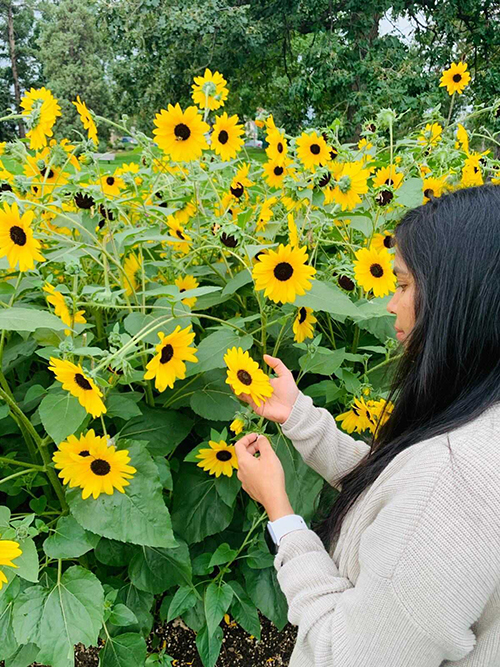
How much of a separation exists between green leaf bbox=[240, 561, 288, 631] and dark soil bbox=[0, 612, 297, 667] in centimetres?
24

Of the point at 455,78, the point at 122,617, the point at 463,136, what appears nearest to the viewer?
the point at 122,617

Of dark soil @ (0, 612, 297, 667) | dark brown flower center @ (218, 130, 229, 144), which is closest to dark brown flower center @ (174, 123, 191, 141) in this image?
dark brown flower center @ (218, 130, 229, 144)

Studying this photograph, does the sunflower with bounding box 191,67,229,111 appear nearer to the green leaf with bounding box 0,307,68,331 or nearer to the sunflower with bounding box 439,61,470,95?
the green leaf with bounding box 0,307,68,331

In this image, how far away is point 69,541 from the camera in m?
1.26

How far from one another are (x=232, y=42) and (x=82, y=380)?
10.3 meters

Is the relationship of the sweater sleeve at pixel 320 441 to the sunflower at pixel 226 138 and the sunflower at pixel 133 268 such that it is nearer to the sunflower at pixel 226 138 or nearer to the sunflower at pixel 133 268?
the sunflower at pixel 133 268

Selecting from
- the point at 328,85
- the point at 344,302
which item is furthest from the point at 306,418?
the point at 328,85

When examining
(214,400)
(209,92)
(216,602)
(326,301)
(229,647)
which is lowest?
(229,647)

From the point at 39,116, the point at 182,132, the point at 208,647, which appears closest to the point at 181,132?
the point at 182,132

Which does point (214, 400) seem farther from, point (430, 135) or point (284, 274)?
point (430, 135)

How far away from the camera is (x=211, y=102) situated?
4.88 feet

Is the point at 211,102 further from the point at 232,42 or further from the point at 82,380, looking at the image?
the point at 232,42

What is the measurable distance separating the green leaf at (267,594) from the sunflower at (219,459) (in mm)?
360

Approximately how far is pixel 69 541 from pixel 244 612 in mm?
515
